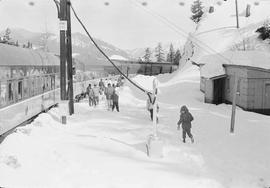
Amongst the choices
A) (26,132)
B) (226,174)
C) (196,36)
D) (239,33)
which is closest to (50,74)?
(26,132)

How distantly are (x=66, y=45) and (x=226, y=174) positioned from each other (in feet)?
32.3

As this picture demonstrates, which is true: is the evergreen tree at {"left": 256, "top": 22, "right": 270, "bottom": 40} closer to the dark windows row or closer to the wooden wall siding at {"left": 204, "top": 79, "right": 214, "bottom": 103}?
the wooden wall siding at {"left": 204, "top": 79, "right": 214, "bottom": 103}

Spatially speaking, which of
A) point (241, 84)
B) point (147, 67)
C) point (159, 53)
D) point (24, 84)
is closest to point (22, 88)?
point (24, 84)

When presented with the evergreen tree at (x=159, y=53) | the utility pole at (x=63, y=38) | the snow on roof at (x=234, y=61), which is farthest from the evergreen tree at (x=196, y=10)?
the utility pole at (x=63, y=38)

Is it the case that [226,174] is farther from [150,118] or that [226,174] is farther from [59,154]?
[150,118]

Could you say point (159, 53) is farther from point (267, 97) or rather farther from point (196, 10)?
point (267, 97)

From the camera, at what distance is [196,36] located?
70.4 meters

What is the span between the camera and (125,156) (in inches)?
396

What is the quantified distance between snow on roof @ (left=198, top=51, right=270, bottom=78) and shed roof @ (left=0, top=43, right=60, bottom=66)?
11.7 meters

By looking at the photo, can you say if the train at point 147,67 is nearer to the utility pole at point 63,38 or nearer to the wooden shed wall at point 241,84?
the wooden shed wall at point 241,84

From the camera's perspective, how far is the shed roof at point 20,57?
41.8 ft

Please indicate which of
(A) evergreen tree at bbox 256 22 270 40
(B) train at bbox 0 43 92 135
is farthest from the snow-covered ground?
(A) evergreen tree at bbox 256 22 270 40

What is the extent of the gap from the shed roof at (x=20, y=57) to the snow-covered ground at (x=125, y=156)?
2423 millimetres

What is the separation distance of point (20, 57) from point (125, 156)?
7287 millimetres
